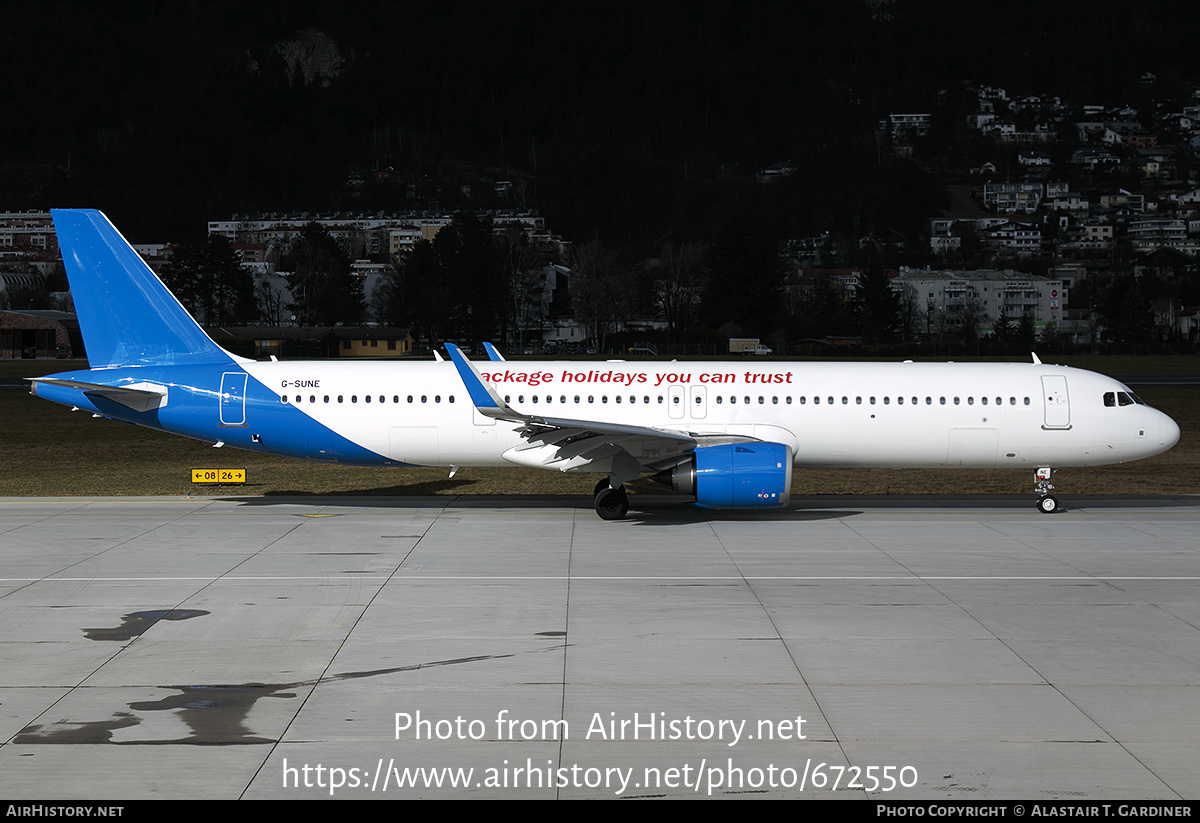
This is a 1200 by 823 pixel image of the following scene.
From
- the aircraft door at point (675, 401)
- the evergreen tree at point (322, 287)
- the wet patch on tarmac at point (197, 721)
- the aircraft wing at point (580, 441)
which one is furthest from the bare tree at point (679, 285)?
the wet patch on tarmac at point (197, 721)

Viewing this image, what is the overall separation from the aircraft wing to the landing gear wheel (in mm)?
357

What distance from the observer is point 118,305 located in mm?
22906

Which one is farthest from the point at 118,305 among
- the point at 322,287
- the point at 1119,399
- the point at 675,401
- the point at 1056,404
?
the point at 322,287

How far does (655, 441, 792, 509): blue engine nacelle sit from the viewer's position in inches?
790

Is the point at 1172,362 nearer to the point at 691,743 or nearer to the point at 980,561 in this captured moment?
the point at 980,561

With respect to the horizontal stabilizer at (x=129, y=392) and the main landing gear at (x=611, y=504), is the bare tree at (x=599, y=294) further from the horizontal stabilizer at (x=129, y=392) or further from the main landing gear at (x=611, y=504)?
the main landing gear at (x=611, y=504)

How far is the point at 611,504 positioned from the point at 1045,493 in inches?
357

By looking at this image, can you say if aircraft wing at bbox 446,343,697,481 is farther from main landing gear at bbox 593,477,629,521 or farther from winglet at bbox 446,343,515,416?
main landing gear at bbox 593,477,629,521

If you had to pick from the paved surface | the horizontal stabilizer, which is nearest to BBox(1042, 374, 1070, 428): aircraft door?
the paved surface

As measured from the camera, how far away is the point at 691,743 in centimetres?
980

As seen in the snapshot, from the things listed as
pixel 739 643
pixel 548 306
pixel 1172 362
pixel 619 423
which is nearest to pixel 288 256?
pixel 548 306

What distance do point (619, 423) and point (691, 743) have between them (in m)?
12.9

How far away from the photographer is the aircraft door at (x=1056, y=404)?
22.3m

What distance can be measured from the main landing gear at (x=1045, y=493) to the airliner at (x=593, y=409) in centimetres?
4
